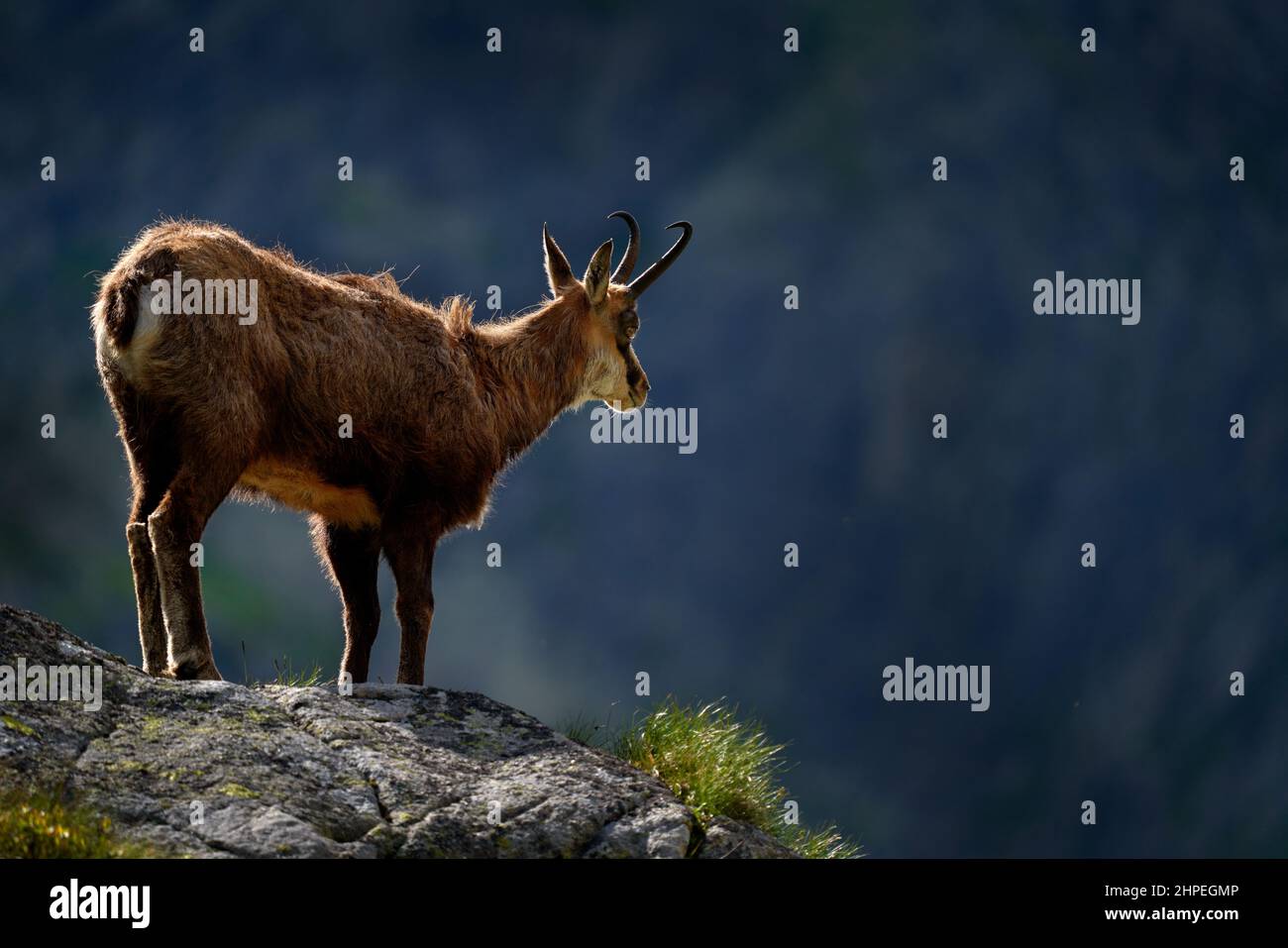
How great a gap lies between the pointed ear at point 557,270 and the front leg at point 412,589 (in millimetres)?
3222

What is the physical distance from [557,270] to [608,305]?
1.99ft

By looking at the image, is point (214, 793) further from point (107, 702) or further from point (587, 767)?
point (587, 767)

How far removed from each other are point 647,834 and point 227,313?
Answer: 4875mm

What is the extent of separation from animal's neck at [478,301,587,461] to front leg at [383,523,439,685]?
4.75 ft

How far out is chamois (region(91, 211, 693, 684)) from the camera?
10828mm

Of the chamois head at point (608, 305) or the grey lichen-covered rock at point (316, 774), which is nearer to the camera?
the grey lichen-covered rock at point (316, 774)

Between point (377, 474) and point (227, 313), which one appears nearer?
point (227, 313)

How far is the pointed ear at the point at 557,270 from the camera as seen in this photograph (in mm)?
14531

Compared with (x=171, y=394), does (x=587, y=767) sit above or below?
below

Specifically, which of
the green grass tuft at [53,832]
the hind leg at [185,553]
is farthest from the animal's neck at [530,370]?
the green grass tuft at [53,832]

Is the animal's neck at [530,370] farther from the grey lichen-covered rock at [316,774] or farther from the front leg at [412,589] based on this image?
the grey lichen-covered rock at [316,774]

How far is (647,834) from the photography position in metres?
9.77
